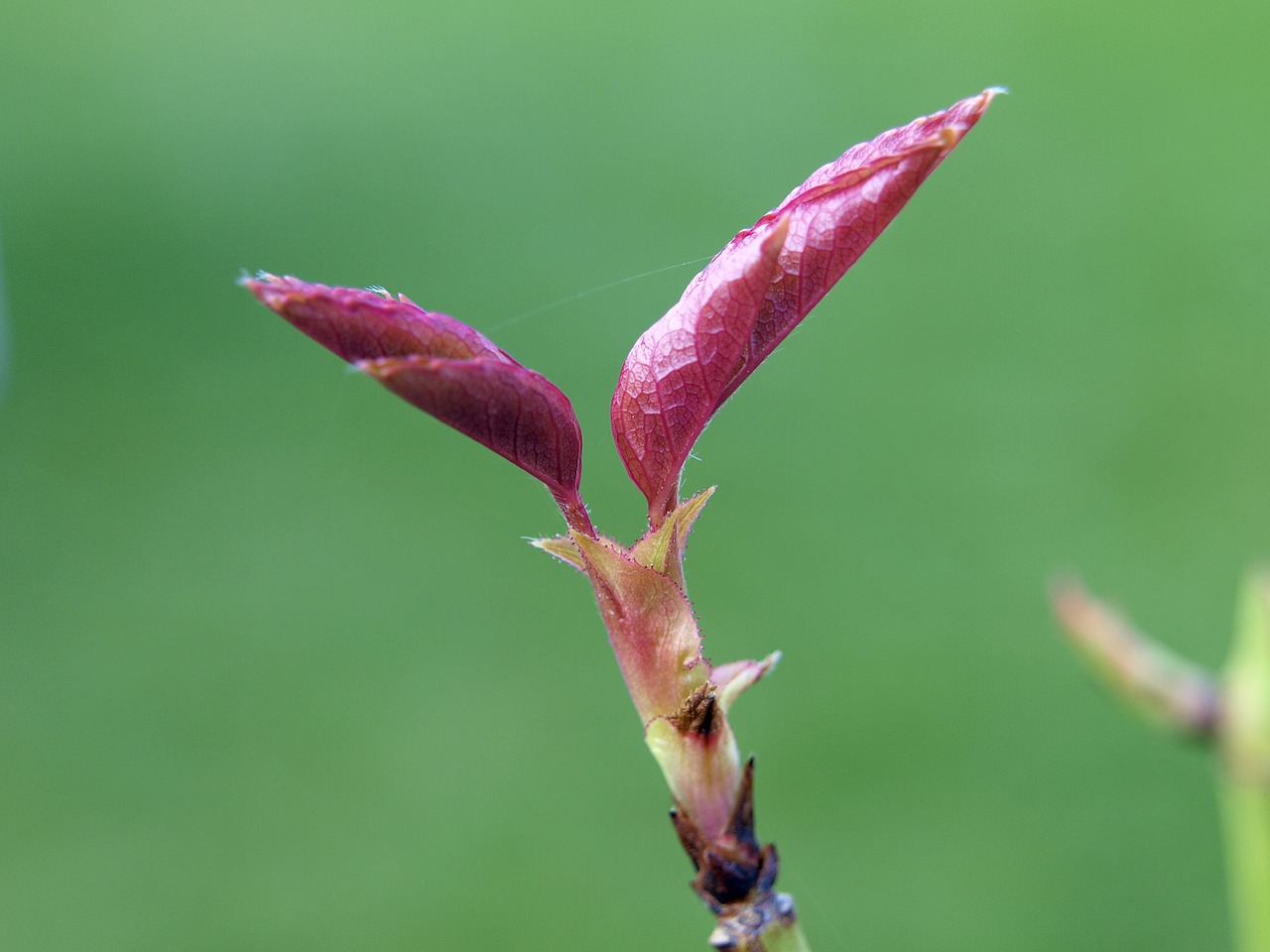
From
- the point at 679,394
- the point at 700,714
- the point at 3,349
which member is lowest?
the point at 3,349

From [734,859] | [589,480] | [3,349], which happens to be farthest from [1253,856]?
[3,349]

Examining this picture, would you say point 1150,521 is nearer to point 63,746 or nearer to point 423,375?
point 63,746

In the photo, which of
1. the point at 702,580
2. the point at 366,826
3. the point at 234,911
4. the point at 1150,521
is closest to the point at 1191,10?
the point at 1150,521

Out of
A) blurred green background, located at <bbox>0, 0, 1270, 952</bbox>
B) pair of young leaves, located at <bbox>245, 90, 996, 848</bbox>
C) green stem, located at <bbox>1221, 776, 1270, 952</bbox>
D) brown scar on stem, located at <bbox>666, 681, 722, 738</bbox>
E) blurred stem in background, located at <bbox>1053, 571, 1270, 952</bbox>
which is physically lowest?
blurred green background, located at <bbox>0, 0, 1270, 952</bbox>

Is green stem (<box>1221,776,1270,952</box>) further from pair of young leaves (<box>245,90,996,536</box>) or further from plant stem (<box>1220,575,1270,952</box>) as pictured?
pair of young leaves (<box>245,90,996,536</box>)

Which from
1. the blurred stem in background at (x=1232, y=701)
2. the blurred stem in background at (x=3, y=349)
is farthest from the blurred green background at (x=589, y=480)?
the blurred stem in background at (x=1232, y=701)

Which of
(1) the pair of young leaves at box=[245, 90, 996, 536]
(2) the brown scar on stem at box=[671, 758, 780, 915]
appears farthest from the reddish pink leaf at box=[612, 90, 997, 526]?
(2) the brown scar on stem at box=[671, 758, 780, 915]

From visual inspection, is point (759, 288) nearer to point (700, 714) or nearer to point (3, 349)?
point (700, 714)
